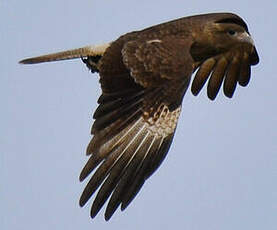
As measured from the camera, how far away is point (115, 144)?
31.7 feet

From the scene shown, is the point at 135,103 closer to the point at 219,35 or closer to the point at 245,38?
the point at 219,35

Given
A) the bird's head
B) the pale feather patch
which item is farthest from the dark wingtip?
the bird's head

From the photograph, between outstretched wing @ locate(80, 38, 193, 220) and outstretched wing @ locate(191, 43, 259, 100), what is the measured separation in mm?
1529

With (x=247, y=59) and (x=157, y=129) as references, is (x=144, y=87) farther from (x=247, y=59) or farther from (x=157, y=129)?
(x=247, y=59)

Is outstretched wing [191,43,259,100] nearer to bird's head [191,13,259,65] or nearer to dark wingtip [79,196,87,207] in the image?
bird's head [191,13,259,65]

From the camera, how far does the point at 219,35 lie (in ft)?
38.4

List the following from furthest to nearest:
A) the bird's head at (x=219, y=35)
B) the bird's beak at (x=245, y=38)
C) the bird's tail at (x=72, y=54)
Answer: the bird's beak at (x=245, y=38) → the bird's head at (x=219, y=35) → the bird's tail at (x=72, y=54)

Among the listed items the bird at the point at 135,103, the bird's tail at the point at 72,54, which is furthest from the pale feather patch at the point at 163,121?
the bird's tail at the point at 72,54

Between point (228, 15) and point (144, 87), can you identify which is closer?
point (144, 87)

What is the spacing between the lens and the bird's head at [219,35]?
11.5 metres

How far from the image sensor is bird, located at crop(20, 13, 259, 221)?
9.41 metres

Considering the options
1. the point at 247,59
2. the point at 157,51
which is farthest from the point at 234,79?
the point at 157,51

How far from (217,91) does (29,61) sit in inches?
82.1

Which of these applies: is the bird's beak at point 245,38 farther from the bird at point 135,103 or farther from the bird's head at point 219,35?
the bird at point 135,103
